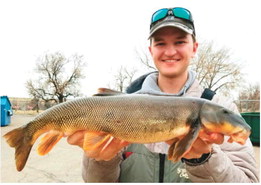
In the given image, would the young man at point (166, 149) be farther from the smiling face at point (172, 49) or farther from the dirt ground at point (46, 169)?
the dirt ground at point (46, 169)

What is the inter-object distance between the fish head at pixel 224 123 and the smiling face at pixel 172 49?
80 centimetres

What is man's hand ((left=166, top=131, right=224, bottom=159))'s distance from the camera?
207cm

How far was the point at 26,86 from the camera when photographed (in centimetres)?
3722

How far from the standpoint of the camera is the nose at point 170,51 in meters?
2.76

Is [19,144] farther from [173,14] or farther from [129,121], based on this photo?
[173,14]

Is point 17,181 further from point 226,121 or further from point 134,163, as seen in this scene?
point 226,121

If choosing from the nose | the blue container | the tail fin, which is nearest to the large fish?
the tail fin

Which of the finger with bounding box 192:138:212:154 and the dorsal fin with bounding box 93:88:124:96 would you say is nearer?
the finger with bounding box 192:138:212:154

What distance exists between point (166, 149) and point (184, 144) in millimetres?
726

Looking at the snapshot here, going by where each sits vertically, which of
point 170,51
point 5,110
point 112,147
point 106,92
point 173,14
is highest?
point 173,14

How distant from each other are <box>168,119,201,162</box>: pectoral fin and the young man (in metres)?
0.09

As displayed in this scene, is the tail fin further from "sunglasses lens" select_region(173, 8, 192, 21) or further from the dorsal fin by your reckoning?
"sunglasses lens" select_region(173, 8, 192, 21)

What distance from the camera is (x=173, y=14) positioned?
2906 millimetres

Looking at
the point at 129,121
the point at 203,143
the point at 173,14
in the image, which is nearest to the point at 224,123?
the point at 203,143
